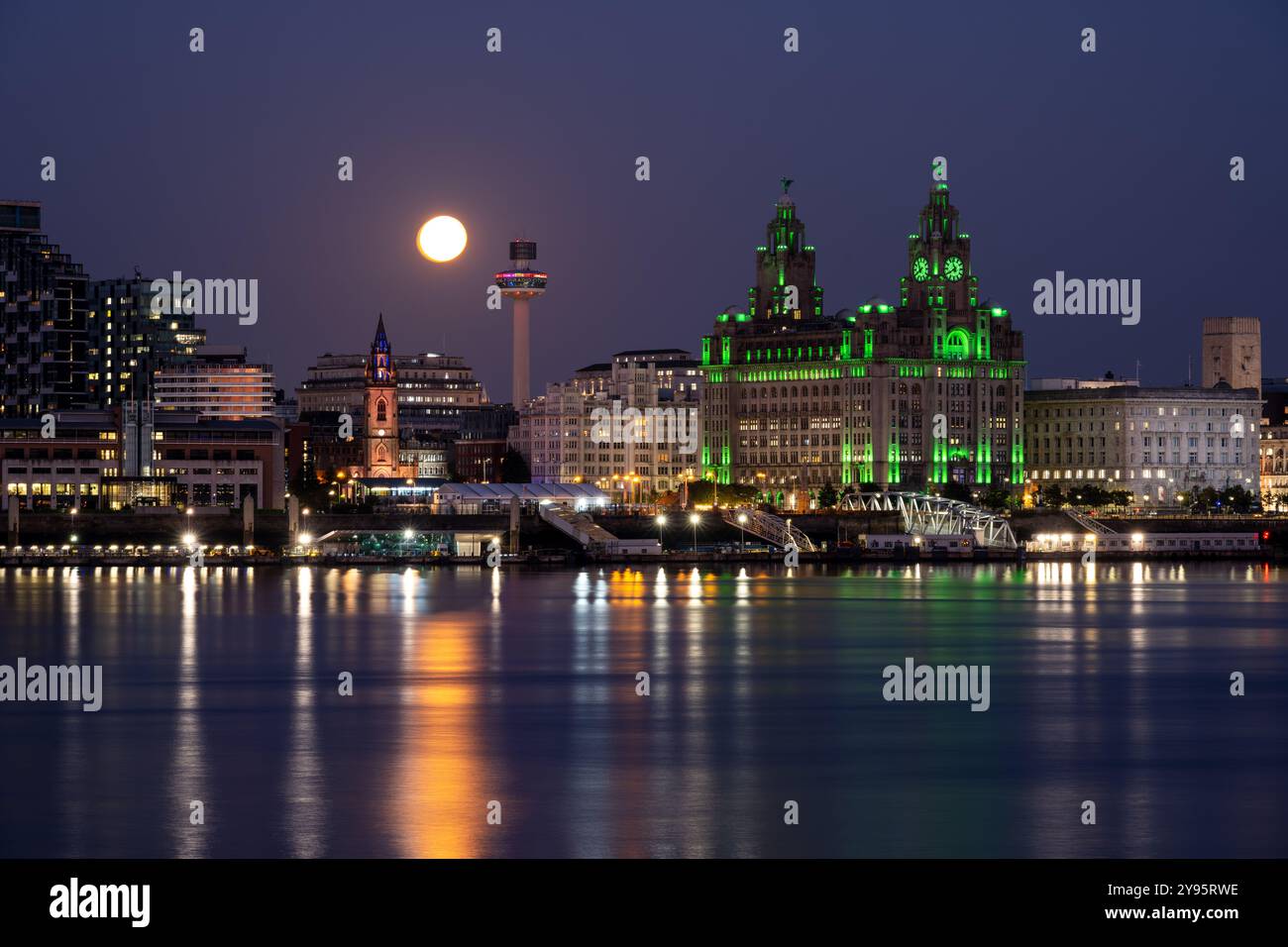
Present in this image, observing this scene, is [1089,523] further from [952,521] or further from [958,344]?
[958,344]

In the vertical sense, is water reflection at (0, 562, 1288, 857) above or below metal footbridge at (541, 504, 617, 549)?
below

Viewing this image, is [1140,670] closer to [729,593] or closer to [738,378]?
[729,593]

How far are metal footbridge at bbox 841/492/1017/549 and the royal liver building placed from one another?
852 inches

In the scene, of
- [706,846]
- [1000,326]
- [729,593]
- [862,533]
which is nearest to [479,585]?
[729,593]

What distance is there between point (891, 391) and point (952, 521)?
3235 cm

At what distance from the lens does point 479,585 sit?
111m

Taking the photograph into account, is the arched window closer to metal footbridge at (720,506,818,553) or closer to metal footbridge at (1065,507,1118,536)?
metal footbridge at (1065,507,1118,536)

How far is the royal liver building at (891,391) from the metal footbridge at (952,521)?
71.0 ft

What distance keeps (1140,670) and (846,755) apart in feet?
70.2

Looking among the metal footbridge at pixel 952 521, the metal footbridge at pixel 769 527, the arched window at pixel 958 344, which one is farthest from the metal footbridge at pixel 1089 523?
the arched window at pixel 958 344

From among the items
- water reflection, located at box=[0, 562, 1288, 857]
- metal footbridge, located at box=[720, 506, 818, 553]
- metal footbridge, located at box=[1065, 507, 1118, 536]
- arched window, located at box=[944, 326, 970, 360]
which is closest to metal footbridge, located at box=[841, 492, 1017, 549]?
metal footbridge, located at box=[1065, 507, 1118, 536]

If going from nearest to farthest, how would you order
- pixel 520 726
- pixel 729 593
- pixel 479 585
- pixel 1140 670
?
pixel 520 726 < pixel 1140 670 < pixel 729 593 < pixel 479 585

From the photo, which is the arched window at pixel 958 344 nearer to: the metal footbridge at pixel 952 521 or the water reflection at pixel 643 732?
the metal footbridge at pixel 952 521

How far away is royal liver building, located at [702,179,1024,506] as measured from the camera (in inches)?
7200
